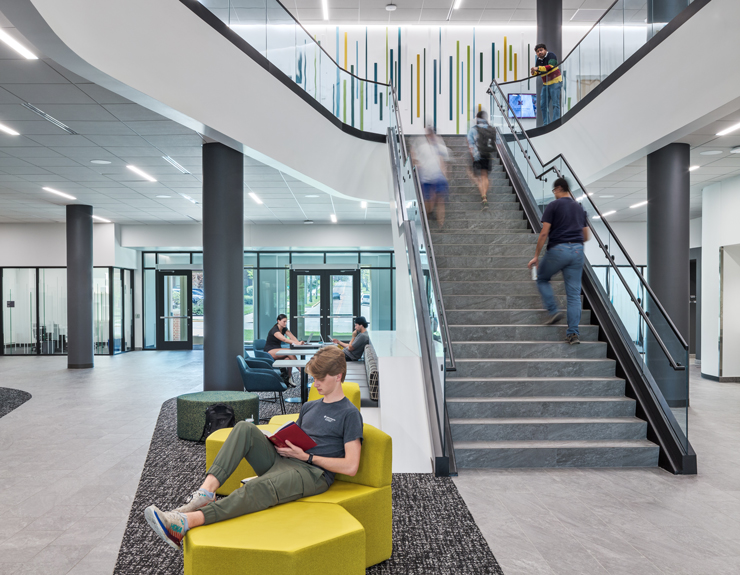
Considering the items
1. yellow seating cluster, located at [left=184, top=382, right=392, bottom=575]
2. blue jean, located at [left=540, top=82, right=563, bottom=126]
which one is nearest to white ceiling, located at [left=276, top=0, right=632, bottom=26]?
blue jean, located at [left=540, top=82, right=563, bottom=126]

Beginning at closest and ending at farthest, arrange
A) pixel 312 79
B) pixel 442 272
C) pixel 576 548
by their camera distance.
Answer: pixel 576 548, pixel 442 272, pixel 312 79

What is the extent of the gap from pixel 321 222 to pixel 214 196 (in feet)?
28.6

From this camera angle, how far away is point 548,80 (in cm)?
1129

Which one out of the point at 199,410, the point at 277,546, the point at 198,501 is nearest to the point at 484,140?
the point at 199,410

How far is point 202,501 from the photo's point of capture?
295cm

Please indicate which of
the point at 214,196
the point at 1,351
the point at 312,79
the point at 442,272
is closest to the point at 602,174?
the point at 442,272

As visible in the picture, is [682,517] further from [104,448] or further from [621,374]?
[104,448]

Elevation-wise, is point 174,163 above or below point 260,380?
above

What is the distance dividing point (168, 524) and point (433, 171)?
7867 mm

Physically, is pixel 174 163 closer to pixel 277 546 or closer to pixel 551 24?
pixel 277 546

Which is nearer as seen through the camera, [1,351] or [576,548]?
[576,548]

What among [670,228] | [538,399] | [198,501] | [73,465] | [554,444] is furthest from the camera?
[670,228]

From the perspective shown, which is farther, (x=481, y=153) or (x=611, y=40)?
(x=481, y=153)

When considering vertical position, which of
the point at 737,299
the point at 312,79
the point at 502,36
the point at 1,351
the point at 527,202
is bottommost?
the point at 1,351
